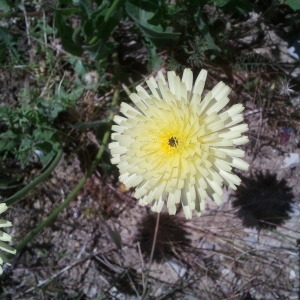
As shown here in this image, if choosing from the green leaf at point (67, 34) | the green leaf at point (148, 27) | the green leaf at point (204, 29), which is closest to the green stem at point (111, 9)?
the green leaf at point (148, 27)

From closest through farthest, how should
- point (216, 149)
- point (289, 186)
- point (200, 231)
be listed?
point (216, 149)
point (289, 186)
point (200, 231)

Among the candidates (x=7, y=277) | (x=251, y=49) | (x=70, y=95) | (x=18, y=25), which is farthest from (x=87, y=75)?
(x=7, y=277)

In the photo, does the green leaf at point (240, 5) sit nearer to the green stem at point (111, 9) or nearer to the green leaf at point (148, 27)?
the green leaf at point (148, 27)

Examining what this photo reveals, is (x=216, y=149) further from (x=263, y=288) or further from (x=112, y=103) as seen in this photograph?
(x=263, y=288)

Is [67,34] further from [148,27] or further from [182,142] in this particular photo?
[182,142]

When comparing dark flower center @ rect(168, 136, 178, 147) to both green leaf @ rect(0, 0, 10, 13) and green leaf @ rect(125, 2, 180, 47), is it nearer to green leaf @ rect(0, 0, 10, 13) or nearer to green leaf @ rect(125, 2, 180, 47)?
green leaf @ rect(125, 2, 180, 47)

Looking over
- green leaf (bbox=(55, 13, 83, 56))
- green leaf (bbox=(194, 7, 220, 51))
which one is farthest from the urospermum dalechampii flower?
green leaf (bbox=(55, 13, 83, 56))

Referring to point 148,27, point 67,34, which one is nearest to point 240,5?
point 148,27

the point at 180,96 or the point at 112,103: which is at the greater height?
the point at 112,103

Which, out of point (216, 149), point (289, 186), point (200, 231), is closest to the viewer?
point (216, 149)
